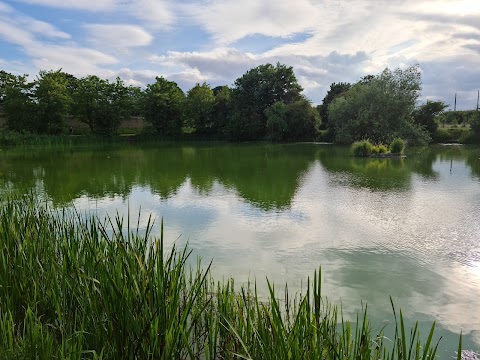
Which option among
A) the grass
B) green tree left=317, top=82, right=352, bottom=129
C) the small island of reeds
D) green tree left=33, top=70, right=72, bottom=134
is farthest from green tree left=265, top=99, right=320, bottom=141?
the grass

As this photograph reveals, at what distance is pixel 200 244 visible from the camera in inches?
233

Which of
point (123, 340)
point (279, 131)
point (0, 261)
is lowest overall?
point (123, 340)

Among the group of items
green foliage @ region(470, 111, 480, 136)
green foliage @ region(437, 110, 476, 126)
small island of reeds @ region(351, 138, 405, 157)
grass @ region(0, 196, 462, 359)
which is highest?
green foliage @ region(437, 110, 476, 126)

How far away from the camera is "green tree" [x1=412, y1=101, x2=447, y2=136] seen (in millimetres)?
31250

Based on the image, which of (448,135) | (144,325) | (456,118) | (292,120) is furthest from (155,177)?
(456,118)

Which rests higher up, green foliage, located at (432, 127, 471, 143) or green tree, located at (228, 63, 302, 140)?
green tree, located at (228, 63, 302, 140)

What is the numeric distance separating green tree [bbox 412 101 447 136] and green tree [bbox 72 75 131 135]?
26362 mm

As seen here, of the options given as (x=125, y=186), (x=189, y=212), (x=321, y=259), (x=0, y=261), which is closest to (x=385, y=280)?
(x=321, y=259)

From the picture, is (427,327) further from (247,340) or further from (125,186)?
(125,186)

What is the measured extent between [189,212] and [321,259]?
3.61m

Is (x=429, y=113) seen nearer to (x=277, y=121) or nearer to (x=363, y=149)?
(x=277, y=121)

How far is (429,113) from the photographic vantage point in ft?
104

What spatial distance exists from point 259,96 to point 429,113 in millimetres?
14876

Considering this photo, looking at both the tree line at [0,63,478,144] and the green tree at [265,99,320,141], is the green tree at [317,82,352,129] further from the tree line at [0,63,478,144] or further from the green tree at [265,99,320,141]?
the green tree at [265,99,320,141]
